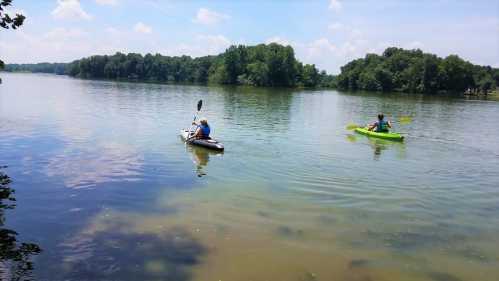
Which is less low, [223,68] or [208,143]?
[223,68]

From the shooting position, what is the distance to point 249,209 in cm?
1205

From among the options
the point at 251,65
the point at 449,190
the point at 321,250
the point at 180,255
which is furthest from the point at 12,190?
the point at 251,65

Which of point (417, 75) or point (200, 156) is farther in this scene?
point (417, 75)

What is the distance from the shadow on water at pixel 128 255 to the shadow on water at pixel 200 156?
241 inches

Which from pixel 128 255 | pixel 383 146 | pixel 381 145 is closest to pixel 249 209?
pixel 128 255

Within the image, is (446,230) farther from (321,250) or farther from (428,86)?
(428,86)

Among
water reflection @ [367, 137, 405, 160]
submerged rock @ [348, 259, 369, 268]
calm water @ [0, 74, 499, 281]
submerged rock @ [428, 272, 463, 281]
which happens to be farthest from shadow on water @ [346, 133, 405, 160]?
submerged rock @ [428, 272, 463, 281]

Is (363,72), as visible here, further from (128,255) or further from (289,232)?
(128,255)

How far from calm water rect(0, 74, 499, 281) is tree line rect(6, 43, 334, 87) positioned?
10571cm

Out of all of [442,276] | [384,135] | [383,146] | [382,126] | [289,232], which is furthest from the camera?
[382,126]

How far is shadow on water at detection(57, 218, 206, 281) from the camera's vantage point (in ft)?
26.6

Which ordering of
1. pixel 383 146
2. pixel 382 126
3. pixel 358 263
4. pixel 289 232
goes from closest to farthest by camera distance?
pixel 358 263 → pixel 289 232 → pixel 383 146 → pixel 382 126

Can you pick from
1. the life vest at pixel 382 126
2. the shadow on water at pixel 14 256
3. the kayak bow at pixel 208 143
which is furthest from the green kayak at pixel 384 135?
the shadow on water at pixel 14 256

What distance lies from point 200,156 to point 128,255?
10376 mm
